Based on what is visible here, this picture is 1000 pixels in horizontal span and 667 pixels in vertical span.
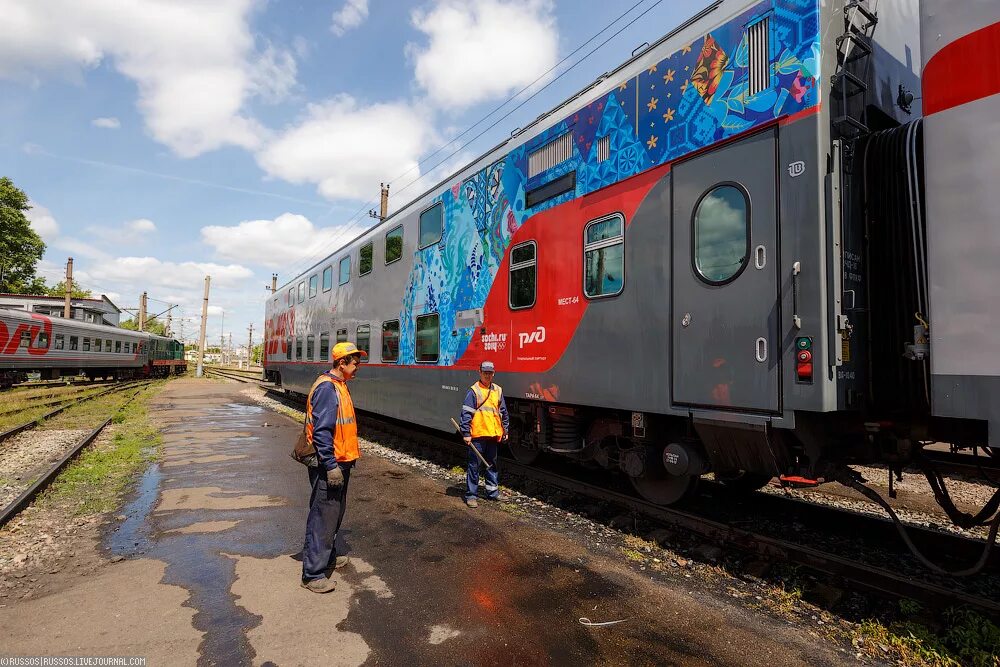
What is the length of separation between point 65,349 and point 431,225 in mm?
28321

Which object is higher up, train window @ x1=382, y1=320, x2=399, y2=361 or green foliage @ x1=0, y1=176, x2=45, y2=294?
green foliage @ x1=0, y1=176, x2=45, y2=294

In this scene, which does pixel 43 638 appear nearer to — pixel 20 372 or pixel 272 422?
pixel 272 422

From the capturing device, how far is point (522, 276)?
22.3 feet

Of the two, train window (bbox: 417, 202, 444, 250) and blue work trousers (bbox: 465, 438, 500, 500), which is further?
train window (bbox: 417, 202, 444, 250)

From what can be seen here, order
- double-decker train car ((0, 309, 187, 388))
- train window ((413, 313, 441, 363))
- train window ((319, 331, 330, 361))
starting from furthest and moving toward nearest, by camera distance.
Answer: double-decker train car ((0, 309, 187, 388)) < train window ((319, 331, 330, 361)) < train window ((413, 313, 441, 363))

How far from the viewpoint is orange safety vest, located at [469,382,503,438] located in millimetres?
6527

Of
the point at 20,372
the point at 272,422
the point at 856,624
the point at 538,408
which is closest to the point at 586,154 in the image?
the point at 538,408

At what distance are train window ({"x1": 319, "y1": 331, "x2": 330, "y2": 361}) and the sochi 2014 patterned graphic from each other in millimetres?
6219

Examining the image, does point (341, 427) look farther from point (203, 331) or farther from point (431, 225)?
point (203, 331)

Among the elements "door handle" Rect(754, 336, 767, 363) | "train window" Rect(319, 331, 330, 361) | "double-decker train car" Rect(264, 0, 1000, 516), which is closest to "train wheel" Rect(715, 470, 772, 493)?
"double-decker train car" Rect(264, 0, 1000, 516)

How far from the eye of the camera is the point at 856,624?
3.65 m

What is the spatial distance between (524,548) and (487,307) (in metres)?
3.38

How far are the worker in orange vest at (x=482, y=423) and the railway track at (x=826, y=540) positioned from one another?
3.21ft

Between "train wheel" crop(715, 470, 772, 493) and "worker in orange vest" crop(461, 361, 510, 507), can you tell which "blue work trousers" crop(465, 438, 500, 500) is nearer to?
"worker in orange vest" crop(461, 361, 510, 507)
